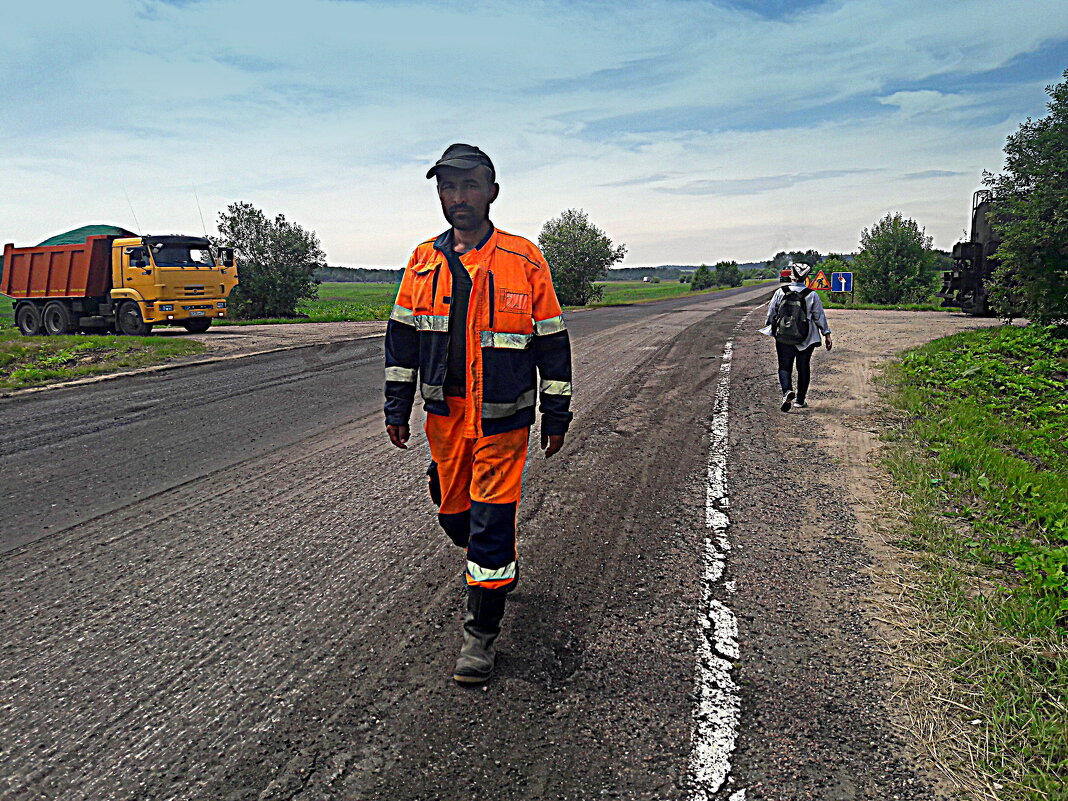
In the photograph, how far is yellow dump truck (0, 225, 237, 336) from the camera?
64.6 feet

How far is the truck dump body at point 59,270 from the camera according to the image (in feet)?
67.2

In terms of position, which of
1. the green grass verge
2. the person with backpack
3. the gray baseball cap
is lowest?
the green grass verge

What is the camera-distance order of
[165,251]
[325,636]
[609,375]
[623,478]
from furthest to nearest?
[165,251]
[609,375]
[623,478]
[325,636]

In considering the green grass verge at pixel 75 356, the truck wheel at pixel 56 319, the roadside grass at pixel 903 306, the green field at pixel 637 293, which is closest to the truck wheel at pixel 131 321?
the truck wheel at pixel 56 319

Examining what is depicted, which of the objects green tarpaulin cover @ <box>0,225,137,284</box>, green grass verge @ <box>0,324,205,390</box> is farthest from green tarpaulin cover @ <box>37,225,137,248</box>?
green grass verge @ <box>0,324,205,390</box>

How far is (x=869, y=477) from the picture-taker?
6.02 metres

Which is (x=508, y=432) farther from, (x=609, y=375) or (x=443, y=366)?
(x=609, y=375)

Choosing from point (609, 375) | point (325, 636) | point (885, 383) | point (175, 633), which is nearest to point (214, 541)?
point (175, 633)

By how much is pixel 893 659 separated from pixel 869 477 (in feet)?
10.2

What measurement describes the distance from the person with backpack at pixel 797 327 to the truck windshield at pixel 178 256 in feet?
55.6

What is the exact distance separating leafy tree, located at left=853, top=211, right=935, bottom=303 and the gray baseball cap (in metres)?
32.6

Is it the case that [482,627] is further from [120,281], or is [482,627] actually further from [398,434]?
[120,281]

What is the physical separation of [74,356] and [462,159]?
44.0 feet

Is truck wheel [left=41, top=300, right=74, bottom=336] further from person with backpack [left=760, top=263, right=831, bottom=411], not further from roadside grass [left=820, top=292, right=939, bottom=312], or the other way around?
roadside grass [left=820, top=292, right=939, bottom=312]
